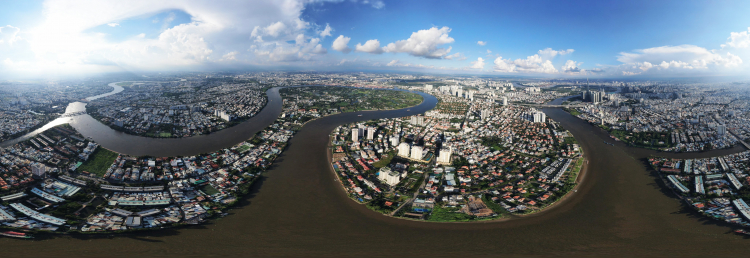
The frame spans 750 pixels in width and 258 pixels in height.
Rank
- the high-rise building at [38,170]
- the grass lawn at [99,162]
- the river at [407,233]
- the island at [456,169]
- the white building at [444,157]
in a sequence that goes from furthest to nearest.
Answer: the white building at [444,157], the grass lawn at [99,162], the high-rise building at [38,170], the island at [456,169], the river at [407,233]

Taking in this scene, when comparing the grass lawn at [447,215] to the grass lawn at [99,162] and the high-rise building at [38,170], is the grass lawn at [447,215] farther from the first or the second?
the high-rise building at [38,170]

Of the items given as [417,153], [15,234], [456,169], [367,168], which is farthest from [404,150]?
[15,234]

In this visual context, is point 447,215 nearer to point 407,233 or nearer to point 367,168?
point 407,233

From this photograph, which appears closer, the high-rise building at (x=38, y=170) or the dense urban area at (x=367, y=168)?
the dense urban area at (x=367, y=168)

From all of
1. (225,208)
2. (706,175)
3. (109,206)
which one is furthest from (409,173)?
(706,175)

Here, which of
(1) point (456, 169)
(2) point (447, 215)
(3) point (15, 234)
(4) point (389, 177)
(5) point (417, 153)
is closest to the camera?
(3) point (15, 234)

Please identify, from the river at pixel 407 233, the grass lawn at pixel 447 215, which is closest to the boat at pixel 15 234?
the river at pixel 407 233
